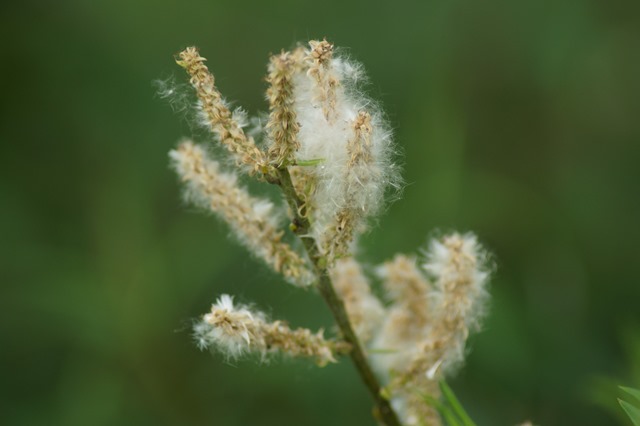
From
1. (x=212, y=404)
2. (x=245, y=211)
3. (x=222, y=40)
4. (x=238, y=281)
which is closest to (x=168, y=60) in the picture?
(x=222, y=40)

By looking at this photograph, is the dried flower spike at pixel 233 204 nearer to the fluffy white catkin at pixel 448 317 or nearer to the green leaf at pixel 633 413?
the fluffy white catkin at pixel 448 317

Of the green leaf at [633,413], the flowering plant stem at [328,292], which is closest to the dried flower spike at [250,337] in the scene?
the flowering plant stem at [328,292]

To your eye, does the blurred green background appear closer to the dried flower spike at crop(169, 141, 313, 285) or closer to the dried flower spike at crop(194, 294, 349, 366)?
the dried flower spike at crop(169, 141, 313, 285)

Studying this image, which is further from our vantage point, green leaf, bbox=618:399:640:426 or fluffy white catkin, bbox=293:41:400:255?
fluffy white catkin, bbox=293:41:400:255

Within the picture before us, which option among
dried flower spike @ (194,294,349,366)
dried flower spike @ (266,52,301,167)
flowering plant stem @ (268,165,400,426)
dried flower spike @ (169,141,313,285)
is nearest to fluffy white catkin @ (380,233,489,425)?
flowering plant stem @ (268,165,400,426)

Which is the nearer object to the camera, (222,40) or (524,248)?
(524,248)

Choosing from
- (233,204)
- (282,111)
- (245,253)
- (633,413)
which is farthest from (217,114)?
(245,253)

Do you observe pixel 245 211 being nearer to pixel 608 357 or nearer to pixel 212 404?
pixel 212 404
